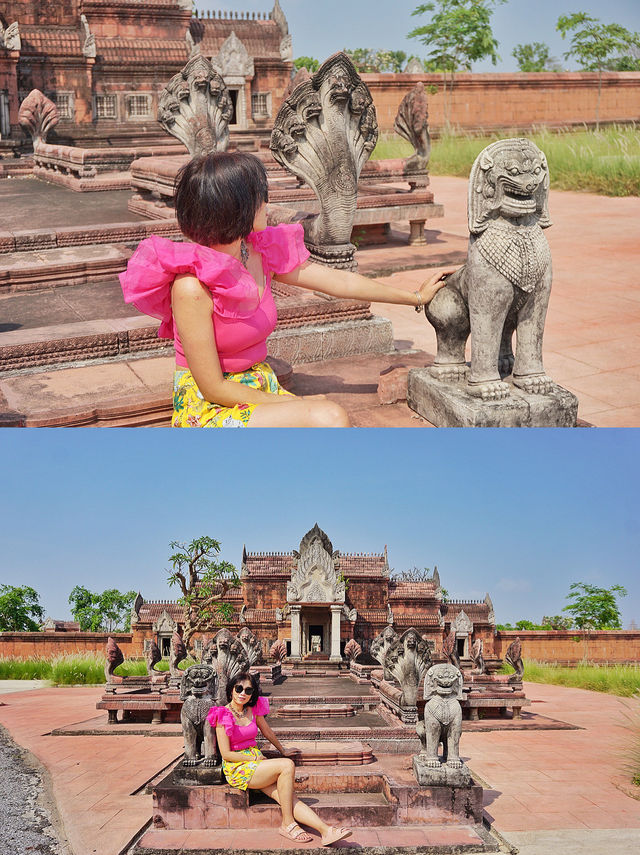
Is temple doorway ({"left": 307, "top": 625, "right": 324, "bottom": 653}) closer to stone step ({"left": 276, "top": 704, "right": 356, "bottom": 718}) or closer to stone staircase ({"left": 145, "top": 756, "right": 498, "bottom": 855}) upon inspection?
stone step ({"left": 276, "top": 704, "right": 356, "bottom": 718})

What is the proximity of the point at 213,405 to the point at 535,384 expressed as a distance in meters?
2.26

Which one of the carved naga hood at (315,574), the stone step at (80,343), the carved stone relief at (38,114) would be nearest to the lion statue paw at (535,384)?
the stone step at (80,343)

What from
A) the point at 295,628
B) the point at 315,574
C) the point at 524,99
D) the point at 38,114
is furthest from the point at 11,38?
the point at 295,628

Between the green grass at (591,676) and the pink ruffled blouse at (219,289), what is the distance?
945cm

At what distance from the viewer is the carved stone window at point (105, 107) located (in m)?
28.7

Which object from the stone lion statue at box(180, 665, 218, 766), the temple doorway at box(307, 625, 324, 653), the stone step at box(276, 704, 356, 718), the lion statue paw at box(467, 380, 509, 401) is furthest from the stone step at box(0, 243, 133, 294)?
the temple doorway at box(307, 625, 324, 653)

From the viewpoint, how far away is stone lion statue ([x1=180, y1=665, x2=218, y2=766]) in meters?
4.92

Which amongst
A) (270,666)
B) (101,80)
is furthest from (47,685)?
(101,80)

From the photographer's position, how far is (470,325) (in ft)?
15.7

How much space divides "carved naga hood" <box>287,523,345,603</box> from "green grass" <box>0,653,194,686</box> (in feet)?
8.21

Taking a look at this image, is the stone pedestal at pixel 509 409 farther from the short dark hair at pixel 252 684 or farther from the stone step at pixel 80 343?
the stone step at pixel 80 343

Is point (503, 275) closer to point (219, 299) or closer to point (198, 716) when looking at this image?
point (219, 299)

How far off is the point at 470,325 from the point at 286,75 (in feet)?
104

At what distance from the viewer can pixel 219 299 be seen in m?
2.92
